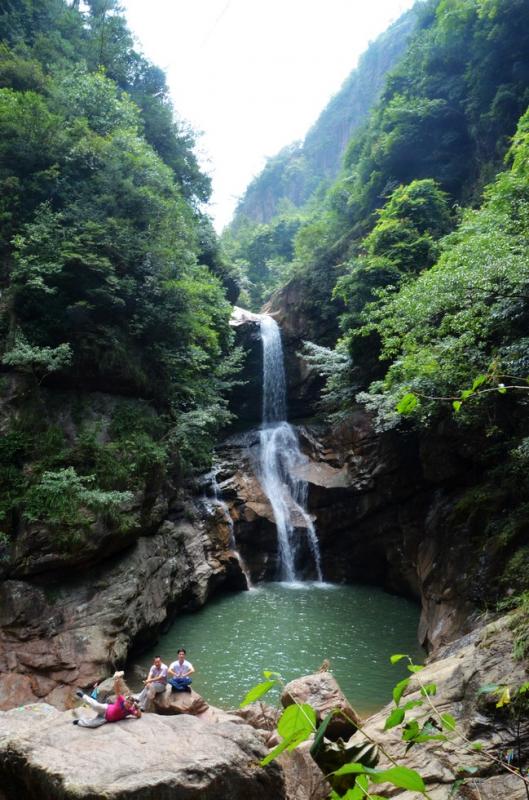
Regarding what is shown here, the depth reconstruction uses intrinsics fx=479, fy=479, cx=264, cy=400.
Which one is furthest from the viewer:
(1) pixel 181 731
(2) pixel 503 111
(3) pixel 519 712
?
(2) pixel 503 111

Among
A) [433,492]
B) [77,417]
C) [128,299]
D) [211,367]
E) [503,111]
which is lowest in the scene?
[433,492]

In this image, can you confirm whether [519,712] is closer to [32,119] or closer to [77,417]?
[77,417]

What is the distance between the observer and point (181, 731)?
521cm

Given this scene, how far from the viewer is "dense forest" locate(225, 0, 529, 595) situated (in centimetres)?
905

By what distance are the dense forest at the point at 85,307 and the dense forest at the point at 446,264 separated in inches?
225

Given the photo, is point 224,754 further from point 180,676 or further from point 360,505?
point 360,505

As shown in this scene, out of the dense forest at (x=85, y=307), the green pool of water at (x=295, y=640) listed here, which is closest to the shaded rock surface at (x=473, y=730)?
the green pool of water at (x=295, y=640)

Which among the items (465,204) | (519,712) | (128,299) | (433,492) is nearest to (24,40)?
(128,299)

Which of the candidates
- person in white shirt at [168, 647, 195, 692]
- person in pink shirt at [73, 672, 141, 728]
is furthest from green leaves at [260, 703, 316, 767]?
person in white shirt at [168, 647, 195, 692]

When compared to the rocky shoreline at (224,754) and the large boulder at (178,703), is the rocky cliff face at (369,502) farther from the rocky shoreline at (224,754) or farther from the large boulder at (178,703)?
the rocky shoreline at (224,754)

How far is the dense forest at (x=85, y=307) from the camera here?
10742mm

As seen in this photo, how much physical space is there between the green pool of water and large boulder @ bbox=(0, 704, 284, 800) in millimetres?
3857

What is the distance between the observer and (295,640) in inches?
438

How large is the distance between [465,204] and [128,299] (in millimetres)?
14290
